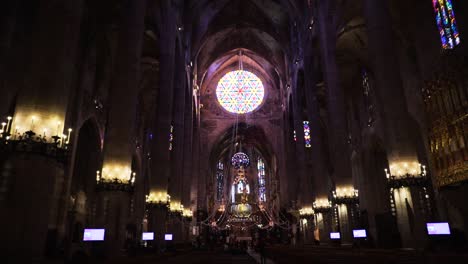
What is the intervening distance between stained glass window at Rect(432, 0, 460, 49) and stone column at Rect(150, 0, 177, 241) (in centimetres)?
1534

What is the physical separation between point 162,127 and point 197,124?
2000 cm

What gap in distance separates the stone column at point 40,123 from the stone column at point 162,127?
982cm

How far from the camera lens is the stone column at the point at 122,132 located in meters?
12.4

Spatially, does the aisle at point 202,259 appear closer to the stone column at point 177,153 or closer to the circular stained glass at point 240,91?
the stone column at point 177,153

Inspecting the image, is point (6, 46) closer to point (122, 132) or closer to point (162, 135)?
point (122, 132)

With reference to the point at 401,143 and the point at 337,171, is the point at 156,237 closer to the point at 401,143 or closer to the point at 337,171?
the point at 337,171

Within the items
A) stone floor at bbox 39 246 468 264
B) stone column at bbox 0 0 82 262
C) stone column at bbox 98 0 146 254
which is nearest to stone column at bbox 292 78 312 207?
stone floor at bbox 39 246 468 264

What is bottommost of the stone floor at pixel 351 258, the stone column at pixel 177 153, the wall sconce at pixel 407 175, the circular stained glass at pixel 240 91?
the stone floor at pixel 351 258

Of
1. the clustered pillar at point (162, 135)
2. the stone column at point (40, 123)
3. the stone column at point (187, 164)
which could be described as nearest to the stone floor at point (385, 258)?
the stone column at point (40, 123)

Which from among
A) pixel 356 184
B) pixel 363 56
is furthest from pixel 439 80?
pixel 356 184

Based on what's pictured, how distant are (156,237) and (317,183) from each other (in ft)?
39.7

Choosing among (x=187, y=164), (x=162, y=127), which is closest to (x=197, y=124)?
(x=187, y=164)

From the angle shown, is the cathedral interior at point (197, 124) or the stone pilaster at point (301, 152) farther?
the stone pilaster at point (301, 152)

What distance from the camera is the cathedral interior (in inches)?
357
